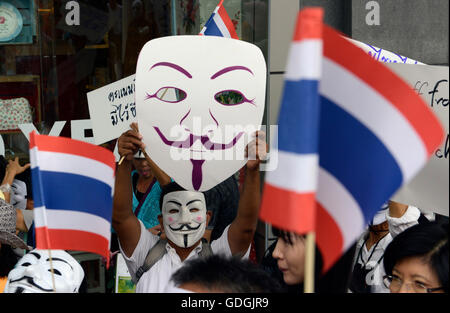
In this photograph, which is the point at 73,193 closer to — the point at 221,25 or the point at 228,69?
the point at 228,69

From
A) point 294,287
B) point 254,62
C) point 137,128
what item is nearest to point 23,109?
point 137,128

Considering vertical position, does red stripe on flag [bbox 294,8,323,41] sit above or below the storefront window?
above

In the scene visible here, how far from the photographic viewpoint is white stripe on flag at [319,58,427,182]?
67.0 inches

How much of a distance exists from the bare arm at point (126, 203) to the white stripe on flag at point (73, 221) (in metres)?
0.50

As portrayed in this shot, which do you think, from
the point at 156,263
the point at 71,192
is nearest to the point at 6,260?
the point at 156,263

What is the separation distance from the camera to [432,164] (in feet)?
8.26

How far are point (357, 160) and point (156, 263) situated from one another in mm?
1374

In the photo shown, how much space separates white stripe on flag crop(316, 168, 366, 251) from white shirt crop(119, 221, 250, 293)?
104 cm

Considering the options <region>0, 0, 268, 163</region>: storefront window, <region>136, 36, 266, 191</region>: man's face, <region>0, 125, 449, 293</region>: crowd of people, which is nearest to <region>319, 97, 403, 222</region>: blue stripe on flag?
<region>0, 125, 449, 293</region>: crowd of people

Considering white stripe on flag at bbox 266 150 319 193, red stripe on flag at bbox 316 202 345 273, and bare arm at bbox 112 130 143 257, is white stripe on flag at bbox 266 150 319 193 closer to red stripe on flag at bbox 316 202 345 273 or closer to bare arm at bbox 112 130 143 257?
red stripe on flag at bbox 316 202 345 273

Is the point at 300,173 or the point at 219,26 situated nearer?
the point at 300,173

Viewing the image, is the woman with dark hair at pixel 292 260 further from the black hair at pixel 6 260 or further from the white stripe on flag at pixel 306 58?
the black hair at pixel 6 260
